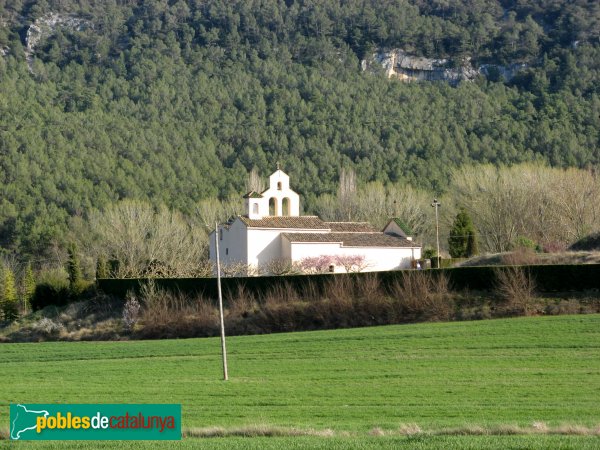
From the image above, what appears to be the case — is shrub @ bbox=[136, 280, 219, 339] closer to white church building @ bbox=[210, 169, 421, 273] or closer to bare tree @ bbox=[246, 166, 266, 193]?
white church building @ bbox=[210, 169, 421, 273]

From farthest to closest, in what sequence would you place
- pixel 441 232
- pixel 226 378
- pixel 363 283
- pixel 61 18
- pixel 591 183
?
pixel 61 18, pixel 441 232, pixel 591 183, pixel 363 283, pixel 226 378

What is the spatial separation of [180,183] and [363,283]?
62.2 meters

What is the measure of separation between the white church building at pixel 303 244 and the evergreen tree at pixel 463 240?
2891 mm

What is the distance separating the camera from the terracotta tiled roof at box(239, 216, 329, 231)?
69.4 metres

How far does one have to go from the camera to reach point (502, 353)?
38719mm

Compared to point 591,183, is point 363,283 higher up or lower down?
lower down

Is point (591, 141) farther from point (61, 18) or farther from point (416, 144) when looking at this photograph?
point (61, 18)

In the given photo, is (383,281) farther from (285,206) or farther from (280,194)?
(285,206)

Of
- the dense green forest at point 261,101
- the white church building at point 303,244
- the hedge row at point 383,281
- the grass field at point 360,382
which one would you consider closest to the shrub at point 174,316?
the hedge row at point 383,281

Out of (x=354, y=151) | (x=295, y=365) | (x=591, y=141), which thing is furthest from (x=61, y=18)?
(x=295, y=365)

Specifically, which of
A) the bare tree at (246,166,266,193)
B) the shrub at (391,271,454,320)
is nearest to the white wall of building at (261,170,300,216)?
the shrub at (391,271,454,320)

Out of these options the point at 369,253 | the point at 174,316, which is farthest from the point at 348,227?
the point at 174,316

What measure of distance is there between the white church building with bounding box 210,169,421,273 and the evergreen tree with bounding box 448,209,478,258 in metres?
2.89

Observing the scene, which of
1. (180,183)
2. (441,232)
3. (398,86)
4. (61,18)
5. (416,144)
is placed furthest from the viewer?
(61,18)
